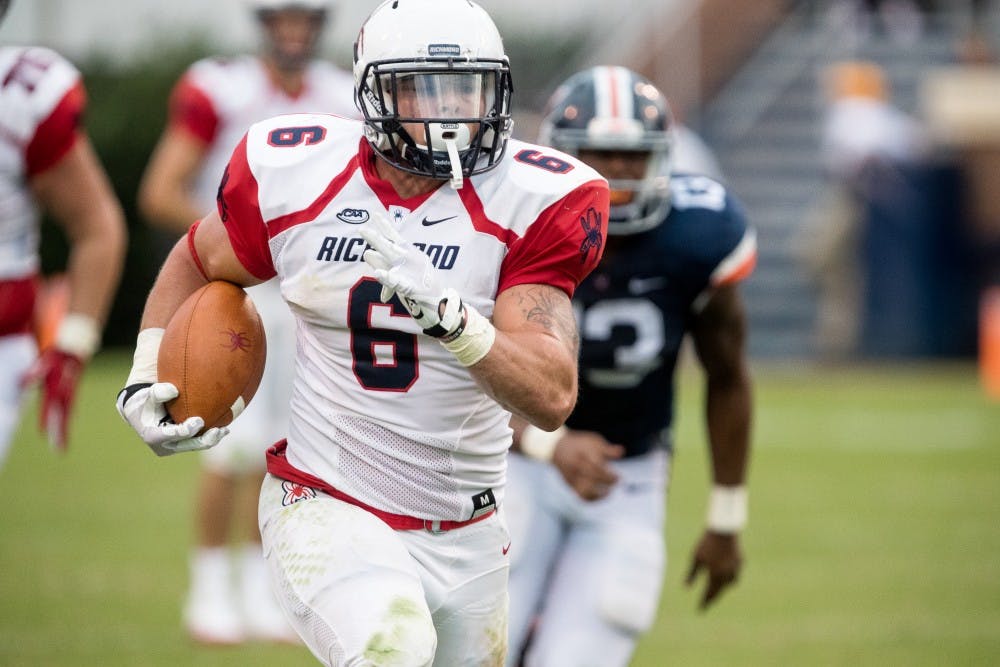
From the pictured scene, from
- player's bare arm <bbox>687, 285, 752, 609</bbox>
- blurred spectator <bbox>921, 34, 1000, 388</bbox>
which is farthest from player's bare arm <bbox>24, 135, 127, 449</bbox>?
blurred spectator <bbox>921, 34, 1000, 388</bbox>

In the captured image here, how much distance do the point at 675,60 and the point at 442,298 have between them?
1443cm

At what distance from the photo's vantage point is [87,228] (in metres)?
4.88

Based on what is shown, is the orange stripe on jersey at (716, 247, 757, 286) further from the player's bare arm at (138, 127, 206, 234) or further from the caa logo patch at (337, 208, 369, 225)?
the player's bare arm at (138, 127, 206, 234)

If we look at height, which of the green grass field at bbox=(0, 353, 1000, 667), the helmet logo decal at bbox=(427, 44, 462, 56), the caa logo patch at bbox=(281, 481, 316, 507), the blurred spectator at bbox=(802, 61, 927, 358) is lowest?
the blurred spectator at bbox=(802, 61, 927, 358)

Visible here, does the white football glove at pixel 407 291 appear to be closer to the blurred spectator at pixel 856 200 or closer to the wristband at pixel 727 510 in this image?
the wristband at pixel 727 510

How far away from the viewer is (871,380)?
14.5m

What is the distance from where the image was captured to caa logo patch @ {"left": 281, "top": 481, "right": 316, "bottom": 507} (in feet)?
11.4

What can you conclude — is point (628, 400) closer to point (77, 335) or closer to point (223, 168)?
point (77, 335)

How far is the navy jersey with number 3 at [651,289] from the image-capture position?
4.36m

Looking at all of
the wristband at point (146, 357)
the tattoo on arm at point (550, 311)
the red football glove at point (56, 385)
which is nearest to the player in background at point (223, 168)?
the red football glove at point (56, 385)

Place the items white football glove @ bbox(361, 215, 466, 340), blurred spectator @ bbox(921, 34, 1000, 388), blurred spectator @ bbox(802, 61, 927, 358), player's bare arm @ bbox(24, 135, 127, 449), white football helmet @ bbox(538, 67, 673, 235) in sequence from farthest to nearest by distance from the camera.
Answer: blurred spectator @ bbox(802, 61, 927, 358) → blurred spectator @ bbox(921, 34, 1000, 388) → player's bare arm @ bbox(24, 135, 127, 449) → white football helmet @ bbox(538, 67, 673, 235) → white football glove @ bbox(361, 215, 466, 340)

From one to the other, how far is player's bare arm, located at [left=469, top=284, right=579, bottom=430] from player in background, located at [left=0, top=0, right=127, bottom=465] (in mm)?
1796

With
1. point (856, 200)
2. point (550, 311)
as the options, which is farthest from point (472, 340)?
point (856, 200)

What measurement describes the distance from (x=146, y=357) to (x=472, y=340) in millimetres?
846
